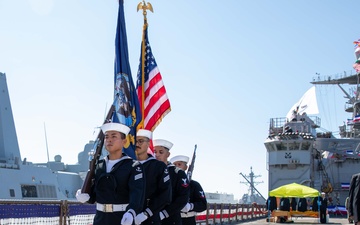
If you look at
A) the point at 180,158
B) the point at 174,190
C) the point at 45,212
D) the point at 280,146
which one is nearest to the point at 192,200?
the point at 180,158

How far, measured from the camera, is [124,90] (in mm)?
8602

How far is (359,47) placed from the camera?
4562 cm

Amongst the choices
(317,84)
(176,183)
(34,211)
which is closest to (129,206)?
(176,183)

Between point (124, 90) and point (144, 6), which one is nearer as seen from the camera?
point (124, 90)

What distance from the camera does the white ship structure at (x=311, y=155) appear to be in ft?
137

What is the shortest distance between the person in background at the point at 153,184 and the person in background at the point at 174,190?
23.7 inches

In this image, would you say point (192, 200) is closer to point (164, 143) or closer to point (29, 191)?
point (164, 143)

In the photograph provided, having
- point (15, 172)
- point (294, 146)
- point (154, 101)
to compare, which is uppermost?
point (294, 146)

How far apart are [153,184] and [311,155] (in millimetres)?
38148

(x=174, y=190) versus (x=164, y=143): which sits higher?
(x=164, y=143)

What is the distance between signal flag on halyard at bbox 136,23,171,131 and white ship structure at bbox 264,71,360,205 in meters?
31.7

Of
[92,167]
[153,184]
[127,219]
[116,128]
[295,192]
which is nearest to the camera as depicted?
[127,219]

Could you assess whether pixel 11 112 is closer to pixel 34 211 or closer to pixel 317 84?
pixel 34 211

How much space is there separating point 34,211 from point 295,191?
50.1 ft
